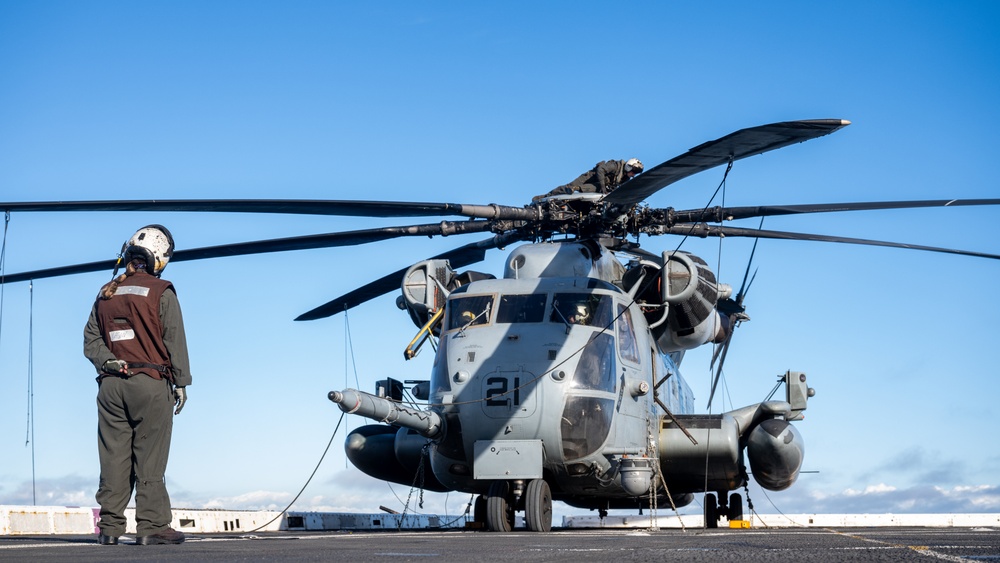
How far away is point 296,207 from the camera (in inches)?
504

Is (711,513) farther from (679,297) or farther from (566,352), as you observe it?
(566,352)

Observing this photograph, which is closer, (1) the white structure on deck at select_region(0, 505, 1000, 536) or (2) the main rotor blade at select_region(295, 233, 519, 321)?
(1) the white structure on deck at select_region(0, 505, 1000, 536)

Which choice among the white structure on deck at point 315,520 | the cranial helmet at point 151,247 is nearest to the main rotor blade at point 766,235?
the white structure on deck at point 315,520

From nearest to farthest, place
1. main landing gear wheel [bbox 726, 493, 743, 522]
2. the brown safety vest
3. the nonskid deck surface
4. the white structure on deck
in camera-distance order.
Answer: the nonskid deck surface
the brown safety vest
the white structure on deck
main landing gear wheel [bbox 726, 493, 743, 522]

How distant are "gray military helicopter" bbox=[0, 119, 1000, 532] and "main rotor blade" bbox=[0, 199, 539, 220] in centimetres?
3

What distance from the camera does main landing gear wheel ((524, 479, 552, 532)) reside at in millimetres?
12133

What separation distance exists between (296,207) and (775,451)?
724 centimetres

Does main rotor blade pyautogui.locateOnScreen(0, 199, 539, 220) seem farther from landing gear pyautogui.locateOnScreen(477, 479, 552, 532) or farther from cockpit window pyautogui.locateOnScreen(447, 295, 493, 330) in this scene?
landing gear pyautogui.locateOnScreen(477, 479, 552, 532)

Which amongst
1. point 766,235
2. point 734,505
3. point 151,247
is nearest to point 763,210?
point 766,235

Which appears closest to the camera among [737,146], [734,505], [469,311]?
[737,146]

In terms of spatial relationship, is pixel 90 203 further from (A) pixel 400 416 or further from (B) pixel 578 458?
(B) pixel 578 458

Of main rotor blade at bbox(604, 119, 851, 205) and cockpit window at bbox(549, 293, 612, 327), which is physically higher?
main rotor blade at bbox(604, 119, 851, 205)

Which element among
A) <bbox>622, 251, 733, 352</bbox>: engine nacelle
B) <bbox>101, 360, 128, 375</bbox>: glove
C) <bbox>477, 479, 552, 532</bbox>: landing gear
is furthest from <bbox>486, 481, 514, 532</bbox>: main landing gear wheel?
<bbox>101, 360, 128, 375</bbox>: glove

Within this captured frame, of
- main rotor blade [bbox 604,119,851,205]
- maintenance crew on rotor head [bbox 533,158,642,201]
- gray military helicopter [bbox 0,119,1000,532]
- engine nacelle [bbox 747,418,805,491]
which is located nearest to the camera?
main rotor blade [bbox 604,119,851,205]
